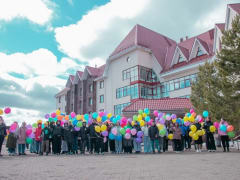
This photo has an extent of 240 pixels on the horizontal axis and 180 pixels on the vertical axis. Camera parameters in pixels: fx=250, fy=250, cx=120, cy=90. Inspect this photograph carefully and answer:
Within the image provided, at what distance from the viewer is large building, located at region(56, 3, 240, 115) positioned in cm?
2856

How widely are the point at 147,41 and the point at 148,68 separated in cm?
387

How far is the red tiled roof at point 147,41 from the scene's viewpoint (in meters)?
33.1

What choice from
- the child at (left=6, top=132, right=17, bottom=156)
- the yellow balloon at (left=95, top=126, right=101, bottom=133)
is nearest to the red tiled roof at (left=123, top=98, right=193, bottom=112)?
the yellow balloon at (left=95, top=126, right=101, bottom=133)

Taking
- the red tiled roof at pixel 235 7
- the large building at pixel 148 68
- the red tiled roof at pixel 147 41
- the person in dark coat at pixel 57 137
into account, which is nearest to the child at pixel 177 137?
the person in dark coat at pixel 57 137

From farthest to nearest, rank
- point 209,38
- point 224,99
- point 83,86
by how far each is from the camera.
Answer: point 83,86
point 209,38
point 224,99

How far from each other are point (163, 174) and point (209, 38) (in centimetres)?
2694

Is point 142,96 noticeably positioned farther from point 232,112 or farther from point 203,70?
point 232,112

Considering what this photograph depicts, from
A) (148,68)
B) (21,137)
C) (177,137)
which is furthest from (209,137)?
(148,68)

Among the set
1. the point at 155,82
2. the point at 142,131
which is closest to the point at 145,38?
the point at 155,82

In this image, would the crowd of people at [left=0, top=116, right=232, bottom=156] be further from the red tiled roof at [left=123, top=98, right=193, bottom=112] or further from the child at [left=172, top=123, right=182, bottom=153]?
the red tiled roof at [left=123, top=98, right=193, bottom=112]

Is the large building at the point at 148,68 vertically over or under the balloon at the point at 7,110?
over

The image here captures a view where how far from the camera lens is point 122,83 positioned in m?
34.5

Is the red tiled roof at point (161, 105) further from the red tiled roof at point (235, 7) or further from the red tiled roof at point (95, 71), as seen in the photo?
the red tiled roof at point (95, 71)

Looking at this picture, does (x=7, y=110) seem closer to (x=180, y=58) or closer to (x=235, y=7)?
(x=235, y=7)
